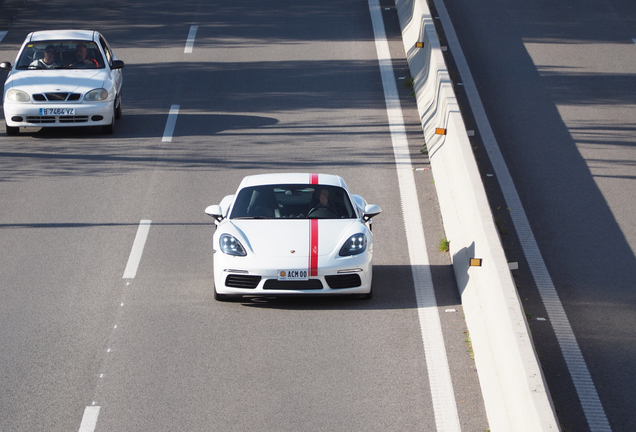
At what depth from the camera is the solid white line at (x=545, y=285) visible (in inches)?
273

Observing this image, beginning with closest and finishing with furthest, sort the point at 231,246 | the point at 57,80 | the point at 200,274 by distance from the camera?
the point at 231,246 → the point at 200,274 → the point at 57,80

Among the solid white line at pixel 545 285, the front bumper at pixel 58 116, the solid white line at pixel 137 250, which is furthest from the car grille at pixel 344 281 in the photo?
the front bumper at pixel 58 116

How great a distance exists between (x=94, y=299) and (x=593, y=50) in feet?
47.9

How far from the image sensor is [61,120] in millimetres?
14406

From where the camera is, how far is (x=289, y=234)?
8.53m

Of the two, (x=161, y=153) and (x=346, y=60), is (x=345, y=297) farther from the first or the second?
(x=346, y=60)

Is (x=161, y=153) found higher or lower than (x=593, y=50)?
lower

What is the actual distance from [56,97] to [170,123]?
7.02 ft

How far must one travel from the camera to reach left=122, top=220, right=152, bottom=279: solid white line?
9406 millimetres

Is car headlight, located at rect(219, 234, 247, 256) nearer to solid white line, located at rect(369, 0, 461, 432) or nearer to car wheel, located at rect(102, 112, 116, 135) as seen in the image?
solid white line, located at rect(369, 0, 461, 432)

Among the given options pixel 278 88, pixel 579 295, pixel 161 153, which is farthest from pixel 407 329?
pixel 278 88

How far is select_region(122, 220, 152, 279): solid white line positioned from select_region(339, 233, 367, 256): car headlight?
103 inches

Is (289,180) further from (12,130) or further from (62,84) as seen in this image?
(12,130)

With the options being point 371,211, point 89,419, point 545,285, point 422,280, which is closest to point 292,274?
point 371,211
